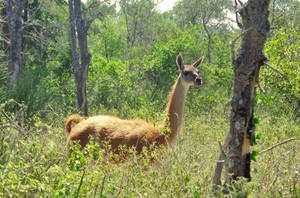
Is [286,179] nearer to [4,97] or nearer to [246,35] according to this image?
[246,35]

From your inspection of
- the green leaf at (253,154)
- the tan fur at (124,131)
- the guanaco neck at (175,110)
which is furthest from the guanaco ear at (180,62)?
the green leaf at (253,154)

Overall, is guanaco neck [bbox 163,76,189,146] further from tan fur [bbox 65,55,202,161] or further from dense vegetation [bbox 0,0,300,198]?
dense vegetation [bbox 0,0,300,198]

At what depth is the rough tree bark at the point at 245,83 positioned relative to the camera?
475 cm

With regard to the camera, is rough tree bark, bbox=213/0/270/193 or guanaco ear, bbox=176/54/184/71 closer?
rough tree bark, bbox=213/0/270/193

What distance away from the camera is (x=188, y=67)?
10.9m

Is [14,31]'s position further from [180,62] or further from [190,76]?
[190,76]

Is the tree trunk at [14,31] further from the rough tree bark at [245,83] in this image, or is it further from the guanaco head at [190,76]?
the rough tree bark at [245,83]

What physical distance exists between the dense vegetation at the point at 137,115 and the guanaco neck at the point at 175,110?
0.84ft

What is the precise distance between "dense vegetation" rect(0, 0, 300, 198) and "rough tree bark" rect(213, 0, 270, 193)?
5.4 inches

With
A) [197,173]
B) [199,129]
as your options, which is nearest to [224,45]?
[199,129]

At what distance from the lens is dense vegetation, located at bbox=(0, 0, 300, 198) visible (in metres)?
4.41

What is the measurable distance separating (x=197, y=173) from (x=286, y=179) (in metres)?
0.99

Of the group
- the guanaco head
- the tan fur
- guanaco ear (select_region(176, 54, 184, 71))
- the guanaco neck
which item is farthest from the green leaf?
guanaco ear (select_region(176, 54, 184, 71))

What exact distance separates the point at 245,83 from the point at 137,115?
1067 centimetres
